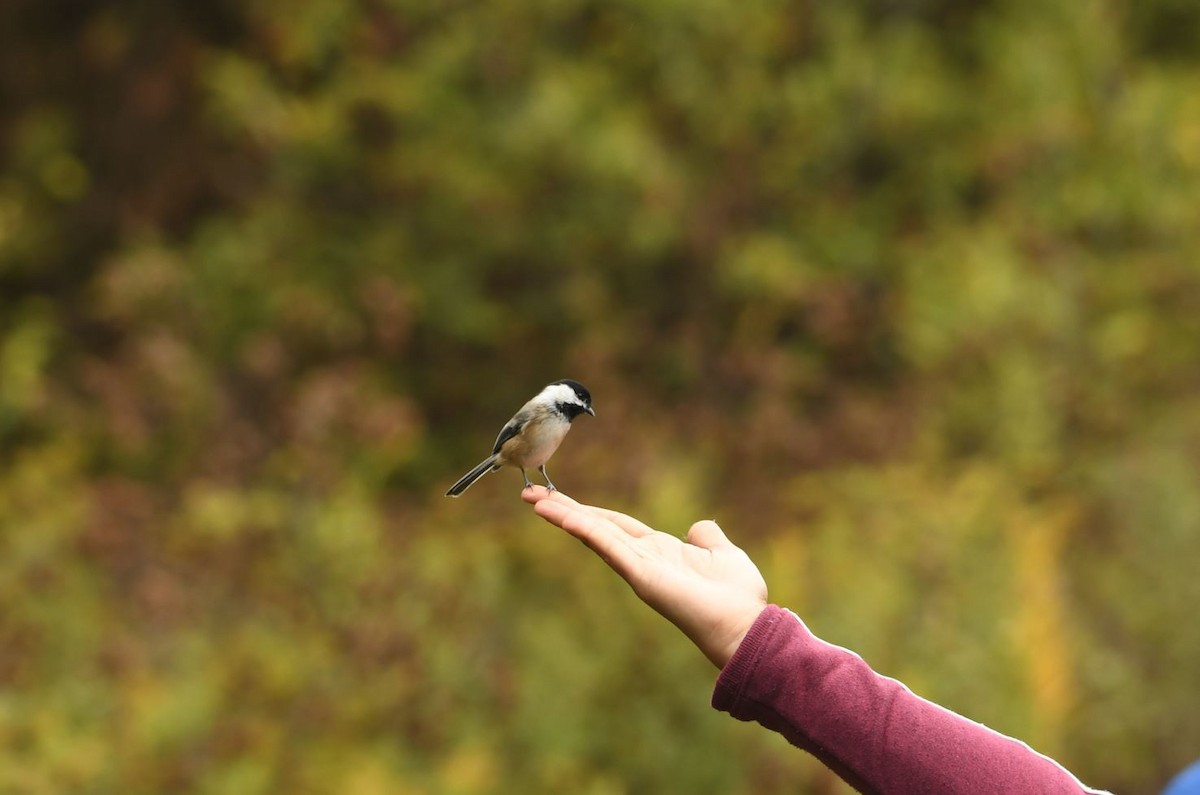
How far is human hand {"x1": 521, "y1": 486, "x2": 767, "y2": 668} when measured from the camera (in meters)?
1.87

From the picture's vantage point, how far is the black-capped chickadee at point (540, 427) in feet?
9.89

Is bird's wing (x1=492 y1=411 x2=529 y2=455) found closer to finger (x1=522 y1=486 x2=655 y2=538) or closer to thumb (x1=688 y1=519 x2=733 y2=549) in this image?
finger (x1=522 y1=486 x2=655 y2=538)

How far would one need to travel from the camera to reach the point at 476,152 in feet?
31.9

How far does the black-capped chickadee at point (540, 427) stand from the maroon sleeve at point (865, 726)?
4.28 ft

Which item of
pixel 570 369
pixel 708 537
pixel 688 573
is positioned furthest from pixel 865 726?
pixel 570 369

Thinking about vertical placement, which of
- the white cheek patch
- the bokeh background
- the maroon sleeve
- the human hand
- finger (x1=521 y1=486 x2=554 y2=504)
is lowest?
the maroon sleeve

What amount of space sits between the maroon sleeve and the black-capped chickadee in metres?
1.30

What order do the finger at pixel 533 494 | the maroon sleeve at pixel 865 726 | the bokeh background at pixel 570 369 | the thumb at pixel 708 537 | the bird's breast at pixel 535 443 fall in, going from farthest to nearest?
the bokeh background at pixel 570 369, the bird's breast at pixel 535 443, the finger at pixel 533 494, the thumb at pixel 708 537, the maroon sleeve at pixel 865 726

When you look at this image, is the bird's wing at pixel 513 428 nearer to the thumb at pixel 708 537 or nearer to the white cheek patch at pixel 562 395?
the white cheek patch at pixel 562 395

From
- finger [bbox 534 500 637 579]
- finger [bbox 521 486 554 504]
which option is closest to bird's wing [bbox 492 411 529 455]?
finger [bbox 521 486 554 504]

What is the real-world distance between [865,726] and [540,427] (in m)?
1.46

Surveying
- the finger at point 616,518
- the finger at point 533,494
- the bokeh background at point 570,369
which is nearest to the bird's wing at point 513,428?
the finger at point 533,494

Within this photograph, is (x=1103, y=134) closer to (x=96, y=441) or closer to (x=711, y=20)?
(x=711, y=20)

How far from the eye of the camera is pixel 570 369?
31.2 ft
